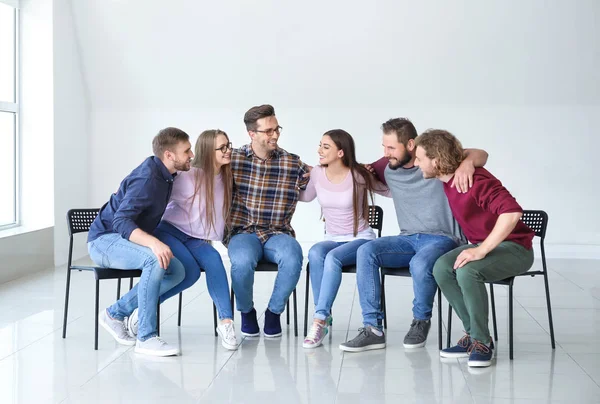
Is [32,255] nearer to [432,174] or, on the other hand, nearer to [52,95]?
[52,95]

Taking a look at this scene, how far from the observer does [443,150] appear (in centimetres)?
355

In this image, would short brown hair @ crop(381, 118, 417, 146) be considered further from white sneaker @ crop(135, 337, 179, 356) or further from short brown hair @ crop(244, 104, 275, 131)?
white sneaker @ crop(135, 337, 179, 356)

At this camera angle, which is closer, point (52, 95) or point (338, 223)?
point (338, 223)

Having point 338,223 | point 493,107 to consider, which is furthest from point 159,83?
point 338,223

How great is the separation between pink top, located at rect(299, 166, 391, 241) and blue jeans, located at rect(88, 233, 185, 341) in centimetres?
78

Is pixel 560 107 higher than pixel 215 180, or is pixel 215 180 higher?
pixel 560 107

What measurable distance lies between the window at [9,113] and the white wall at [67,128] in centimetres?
29

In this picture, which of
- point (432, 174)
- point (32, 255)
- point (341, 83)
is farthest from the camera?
point (341, 83)

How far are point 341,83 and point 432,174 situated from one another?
314 centimetres

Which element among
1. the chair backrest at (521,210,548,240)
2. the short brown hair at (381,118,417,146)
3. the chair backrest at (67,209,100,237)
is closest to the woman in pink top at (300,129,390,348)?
the short brown hair at (381,118,417,146)

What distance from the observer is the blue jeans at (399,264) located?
371 cm

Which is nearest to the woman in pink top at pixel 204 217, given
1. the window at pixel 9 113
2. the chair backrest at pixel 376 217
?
the chair backrest at pixel 376 217

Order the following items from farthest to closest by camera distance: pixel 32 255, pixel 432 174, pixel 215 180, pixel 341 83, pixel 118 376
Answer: pixel 341 83 < pixel 32 255 < pixel 215 180 < pixel 432 174 < pixel 118 376

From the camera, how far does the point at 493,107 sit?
6.68m
